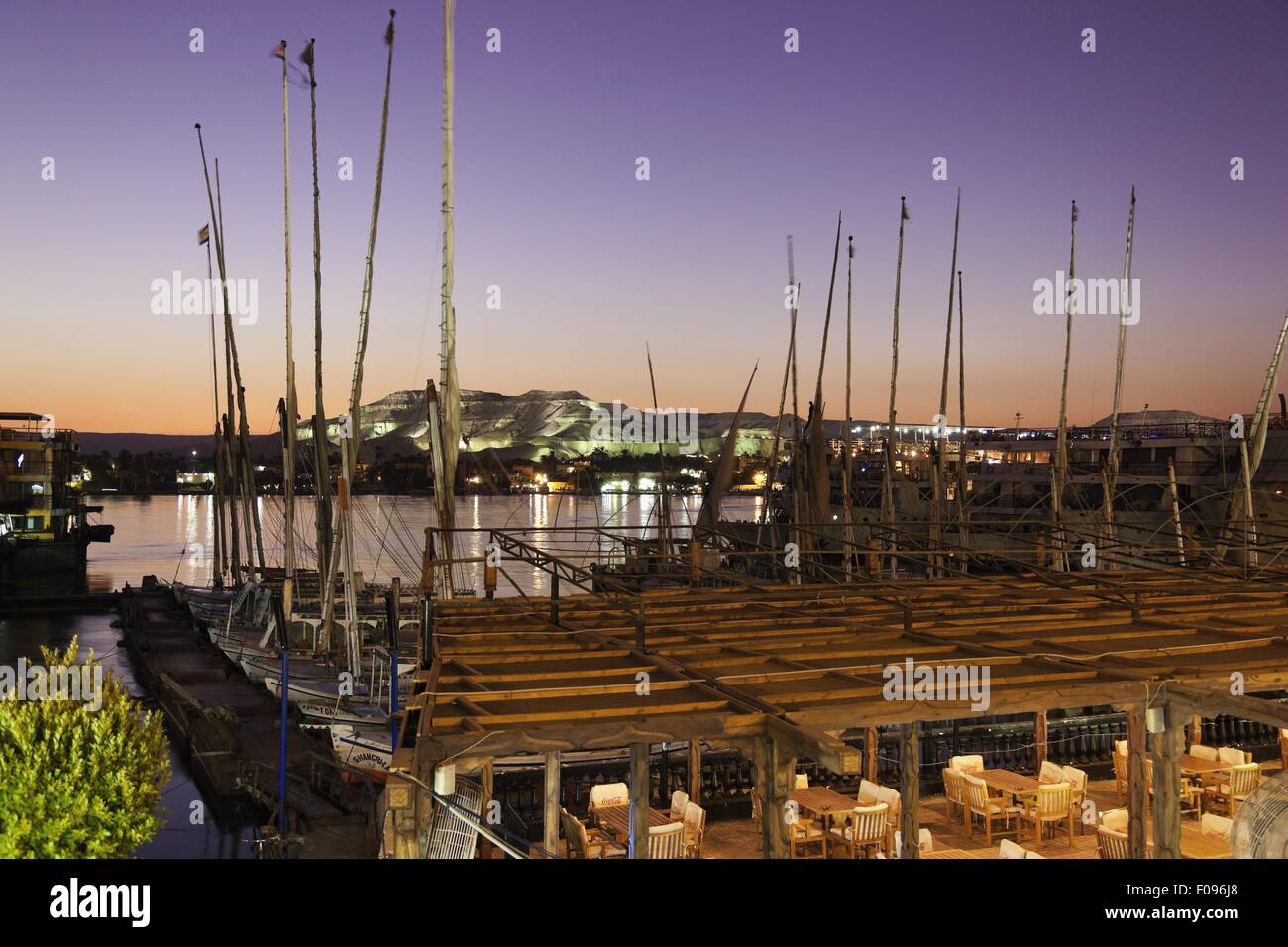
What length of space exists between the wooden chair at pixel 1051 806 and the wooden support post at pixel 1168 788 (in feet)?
16.2

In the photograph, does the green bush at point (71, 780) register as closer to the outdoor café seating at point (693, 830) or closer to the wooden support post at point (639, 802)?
the wooden support post at point (639, 802)

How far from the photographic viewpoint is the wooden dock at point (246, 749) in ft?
56.2

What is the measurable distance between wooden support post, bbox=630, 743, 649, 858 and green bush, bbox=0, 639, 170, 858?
16.6ft

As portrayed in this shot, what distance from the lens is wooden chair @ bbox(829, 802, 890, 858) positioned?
1352cm

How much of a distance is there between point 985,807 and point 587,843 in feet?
19.5

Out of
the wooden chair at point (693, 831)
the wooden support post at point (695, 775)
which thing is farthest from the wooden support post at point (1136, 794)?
the wooden support post at point (695, 775)

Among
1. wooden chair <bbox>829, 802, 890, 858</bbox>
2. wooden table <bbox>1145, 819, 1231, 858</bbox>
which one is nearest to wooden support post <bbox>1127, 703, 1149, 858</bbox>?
wooden table <bbox>1145, 819, 1231, 858</bbox>

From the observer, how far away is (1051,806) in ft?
47.6

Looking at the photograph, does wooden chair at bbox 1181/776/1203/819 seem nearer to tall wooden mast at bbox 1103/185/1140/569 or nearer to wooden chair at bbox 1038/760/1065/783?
wooden chair at bbox 1038/760/1065/783

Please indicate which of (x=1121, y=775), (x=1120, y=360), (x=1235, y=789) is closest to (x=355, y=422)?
(x=1121, y=775)

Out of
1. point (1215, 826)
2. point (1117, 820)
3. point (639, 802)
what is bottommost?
point (1215, 826)

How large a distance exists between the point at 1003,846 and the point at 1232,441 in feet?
129

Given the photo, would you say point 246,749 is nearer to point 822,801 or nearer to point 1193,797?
point 822,801
